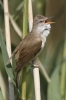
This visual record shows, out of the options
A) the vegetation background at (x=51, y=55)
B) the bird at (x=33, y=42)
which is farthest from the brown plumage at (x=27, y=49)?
the vegetation background at (x=51, y=55)

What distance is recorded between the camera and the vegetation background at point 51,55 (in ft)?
6.82

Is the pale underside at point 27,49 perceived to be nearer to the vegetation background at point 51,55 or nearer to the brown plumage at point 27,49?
the brown plumage at point 27,49

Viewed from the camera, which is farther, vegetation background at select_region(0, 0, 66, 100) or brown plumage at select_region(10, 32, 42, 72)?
vegetation background at select_region(0, 0, 66, 100)

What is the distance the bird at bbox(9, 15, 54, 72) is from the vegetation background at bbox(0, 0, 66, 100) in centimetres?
22

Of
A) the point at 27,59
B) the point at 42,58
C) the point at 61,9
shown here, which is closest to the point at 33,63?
the point at 27,59

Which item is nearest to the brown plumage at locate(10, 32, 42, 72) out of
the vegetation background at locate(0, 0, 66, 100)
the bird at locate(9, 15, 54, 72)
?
the bird at locate(9, 15, 54, 72)

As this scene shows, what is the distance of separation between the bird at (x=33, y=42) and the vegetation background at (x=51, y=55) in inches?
8.6

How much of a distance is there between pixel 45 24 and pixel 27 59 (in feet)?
0.87

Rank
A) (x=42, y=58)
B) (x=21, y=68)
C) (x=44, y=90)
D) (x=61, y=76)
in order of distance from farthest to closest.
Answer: (x=42, y=58)
(x=44, y=90)
(x=61, y=76)
(x=21, y=68)

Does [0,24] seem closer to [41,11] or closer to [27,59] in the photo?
[41,11]

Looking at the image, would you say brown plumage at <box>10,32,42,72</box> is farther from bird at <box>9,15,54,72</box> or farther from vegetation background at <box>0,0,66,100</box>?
vegetation background at <box>0,0,66,100</box>

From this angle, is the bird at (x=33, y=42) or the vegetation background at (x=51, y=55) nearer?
the bird at (x=33, y=42)

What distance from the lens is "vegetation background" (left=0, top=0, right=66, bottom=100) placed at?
208cm

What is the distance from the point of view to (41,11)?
Result: 2467 mm
